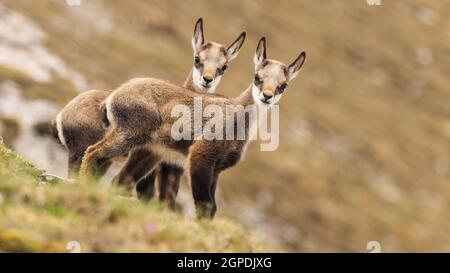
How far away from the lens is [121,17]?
330ft

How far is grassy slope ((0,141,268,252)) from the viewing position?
1113 centimetres

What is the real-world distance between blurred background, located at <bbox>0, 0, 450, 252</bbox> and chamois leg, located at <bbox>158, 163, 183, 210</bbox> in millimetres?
23993

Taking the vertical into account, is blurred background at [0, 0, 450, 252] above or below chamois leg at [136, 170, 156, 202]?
above

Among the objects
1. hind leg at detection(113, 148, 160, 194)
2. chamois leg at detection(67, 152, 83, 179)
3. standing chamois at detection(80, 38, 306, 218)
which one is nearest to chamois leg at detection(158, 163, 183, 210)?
standing chamois at detection(80, 38, 306, 218)

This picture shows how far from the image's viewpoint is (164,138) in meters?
18.1

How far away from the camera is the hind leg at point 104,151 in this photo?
1777cm

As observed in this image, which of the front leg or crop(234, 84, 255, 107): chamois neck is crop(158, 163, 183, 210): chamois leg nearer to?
the front leg

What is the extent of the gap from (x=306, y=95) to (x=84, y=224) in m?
98.0

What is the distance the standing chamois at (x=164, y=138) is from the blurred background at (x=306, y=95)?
24.6m

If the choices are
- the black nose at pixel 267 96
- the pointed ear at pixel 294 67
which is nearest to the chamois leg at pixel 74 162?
the black nose at pixel 267 96

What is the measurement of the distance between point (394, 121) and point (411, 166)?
13.8 metres

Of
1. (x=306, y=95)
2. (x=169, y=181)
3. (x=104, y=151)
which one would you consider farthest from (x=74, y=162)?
(x=306, y=95)

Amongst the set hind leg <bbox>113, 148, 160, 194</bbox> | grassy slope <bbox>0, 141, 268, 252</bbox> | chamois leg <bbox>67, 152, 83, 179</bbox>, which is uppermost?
chamois leg <bbox>67, 152, 83, 179</bbox>

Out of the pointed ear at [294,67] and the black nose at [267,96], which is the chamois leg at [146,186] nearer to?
the black nose at [267,96]
